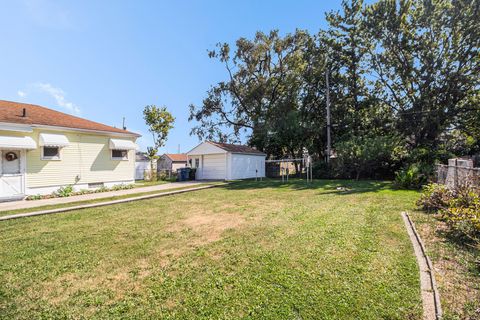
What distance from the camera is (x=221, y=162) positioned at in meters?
18.2

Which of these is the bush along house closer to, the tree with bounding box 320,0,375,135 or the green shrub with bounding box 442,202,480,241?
the green shrub with bounding box 442,202,480,241

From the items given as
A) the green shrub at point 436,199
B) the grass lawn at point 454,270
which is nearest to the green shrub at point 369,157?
the green shrub at point 436,199

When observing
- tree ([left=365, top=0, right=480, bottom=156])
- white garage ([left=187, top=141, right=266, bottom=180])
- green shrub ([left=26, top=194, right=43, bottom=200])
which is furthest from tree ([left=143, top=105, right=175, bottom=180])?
tree ([left=365, top=0, right=480, bottom=156])

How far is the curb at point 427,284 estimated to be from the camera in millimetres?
2277

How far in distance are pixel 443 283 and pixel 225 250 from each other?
3005 millimetres

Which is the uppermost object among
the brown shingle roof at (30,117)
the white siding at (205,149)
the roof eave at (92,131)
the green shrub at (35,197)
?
the brown shingle roof at (30,117)

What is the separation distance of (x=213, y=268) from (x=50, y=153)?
38.6 ft

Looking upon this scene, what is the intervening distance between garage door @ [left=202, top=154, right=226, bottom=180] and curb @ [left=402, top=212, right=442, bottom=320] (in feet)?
48.2

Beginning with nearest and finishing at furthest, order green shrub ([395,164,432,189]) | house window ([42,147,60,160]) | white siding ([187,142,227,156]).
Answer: house window ([42,147,60,160])
green shrub ([395,164,432,189])
white siding ([187,142,227,156])

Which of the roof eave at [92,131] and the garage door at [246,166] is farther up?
the roof eave at [92,131]

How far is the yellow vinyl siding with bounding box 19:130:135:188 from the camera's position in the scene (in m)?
10.3

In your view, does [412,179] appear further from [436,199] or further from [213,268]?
[213,268]

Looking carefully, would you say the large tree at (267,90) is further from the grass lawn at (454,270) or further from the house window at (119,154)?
the grass lawn at (454,270)

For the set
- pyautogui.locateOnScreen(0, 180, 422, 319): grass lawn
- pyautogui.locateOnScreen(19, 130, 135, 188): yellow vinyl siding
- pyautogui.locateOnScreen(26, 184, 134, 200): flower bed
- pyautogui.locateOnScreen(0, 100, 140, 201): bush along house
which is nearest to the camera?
pyautogui.locateOnScreen(0, 180, 422, 319): grass lawn
